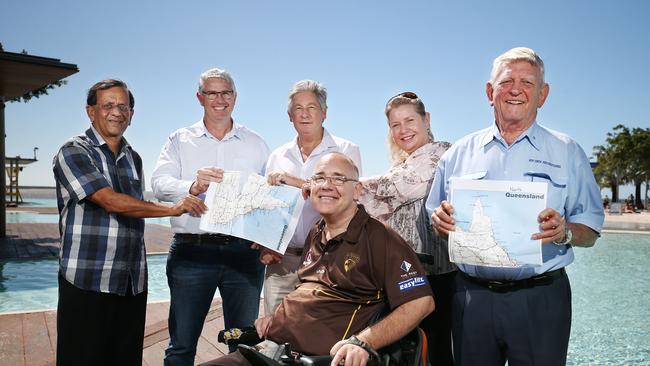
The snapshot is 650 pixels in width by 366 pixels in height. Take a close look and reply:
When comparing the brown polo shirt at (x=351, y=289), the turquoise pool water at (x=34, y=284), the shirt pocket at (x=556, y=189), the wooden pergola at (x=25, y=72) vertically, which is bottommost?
the turquoise pool water at (x=34, y=284)

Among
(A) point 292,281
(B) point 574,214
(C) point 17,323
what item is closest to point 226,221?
(A) point 292,281

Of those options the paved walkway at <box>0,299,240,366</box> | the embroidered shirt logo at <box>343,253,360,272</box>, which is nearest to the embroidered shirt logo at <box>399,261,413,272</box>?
the embroidered shirt logo at <box>343,253,360,272</box>

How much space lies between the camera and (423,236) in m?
2.48

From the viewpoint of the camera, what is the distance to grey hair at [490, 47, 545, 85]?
205 centimetres

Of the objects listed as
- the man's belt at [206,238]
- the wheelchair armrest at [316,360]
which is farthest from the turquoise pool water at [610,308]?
the wheelchair armrest at [316,360]

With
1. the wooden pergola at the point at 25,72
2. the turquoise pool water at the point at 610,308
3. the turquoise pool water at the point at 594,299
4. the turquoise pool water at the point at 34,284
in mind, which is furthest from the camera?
the wooden pergola at the point at 25,72

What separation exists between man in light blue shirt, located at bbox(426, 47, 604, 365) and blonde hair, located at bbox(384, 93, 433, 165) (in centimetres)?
50

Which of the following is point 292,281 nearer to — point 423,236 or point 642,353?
point 423,236

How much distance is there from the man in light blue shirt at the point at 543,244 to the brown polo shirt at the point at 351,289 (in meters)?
0.24

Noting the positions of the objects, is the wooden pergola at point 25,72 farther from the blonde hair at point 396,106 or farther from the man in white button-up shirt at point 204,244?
the blonde hair at point 396,106

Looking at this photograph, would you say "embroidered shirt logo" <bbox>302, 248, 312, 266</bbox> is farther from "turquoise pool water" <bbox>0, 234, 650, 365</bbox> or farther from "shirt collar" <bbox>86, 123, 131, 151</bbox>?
"turquoise pool water" <bbox>0, 234, 650, 365</bbox>

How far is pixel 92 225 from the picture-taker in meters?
2.32

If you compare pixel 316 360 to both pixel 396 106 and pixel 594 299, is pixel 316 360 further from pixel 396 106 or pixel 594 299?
pixel 594 299

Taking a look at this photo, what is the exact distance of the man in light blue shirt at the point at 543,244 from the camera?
6.55 ft
